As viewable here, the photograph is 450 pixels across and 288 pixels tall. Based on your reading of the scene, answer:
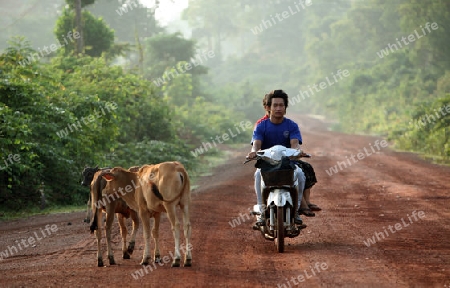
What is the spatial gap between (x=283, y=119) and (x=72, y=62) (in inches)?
628

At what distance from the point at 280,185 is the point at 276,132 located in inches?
40.0

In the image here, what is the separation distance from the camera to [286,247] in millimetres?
8875

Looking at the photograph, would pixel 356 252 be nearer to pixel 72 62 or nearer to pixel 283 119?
pixel 283 119

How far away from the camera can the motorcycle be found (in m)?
8.38

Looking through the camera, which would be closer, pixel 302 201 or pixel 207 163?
pixel 302 201

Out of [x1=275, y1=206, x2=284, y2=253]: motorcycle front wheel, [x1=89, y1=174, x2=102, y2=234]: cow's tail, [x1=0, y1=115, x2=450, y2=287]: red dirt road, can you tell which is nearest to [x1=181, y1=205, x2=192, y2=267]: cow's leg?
[x1=0, y1=115, x2=450, y2=287]: red dirt road

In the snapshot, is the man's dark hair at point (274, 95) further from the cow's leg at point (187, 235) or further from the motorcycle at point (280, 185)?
the cow's leg at point (187, 235)

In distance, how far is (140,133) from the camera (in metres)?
22.9

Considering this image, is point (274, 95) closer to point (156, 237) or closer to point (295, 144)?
point (295, 144)

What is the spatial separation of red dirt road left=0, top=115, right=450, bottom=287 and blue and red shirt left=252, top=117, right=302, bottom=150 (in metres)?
1.47

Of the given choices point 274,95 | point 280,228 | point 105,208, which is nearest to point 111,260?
point 105,208

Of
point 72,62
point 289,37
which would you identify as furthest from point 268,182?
point 289,37

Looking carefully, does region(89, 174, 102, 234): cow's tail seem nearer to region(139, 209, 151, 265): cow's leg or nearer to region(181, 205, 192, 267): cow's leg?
region(139, 209, 151, 265): cow's leg

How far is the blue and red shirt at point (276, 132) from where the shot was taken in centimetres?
920
